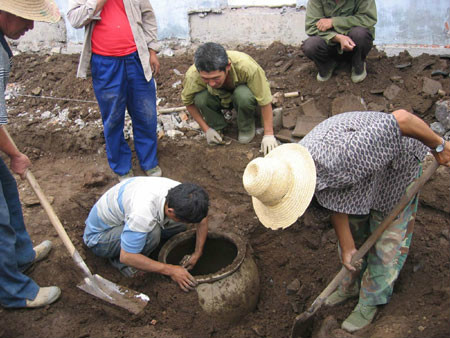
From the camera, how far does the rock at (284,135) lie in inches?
175

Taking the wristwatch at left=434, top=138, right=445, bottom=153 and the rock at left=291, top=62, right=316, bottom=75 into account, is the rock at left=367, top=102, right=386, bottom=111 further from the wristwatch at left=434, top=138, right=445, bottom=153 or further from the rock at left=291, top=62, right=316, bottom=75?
the wristwatch at left=434, top=138, right=445, bottom=153

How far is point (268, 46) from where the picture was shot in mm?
6020

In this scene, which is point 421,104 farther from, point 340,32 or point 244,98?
point 244,98

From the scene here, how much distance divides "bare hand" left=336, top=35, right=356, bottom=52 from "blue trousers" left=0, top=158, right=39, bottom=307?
345cm

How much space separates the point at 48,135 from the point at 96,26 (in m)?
1.95

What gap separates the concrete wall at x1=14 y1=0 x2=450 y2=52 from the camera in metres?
5.02

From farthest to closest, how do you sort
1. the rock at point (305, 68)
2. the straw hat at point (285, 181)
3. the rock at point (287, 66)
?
the rock at point (287, 66), the rock at point (305, 68), the straw hat at point (285, 181)

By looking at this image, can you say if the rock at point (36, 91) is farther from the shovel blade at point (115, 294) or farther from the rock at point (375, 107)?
the rock at point (375, 107)

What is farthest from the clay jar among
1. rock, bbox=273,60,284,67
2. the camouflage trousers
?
rock, bbox=273,60,284,67

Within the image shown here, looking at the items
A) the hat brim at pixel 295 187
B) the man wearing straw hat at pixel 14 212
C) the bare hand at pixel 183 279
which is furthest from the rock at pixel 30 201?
the hat brim at pixel 295 187

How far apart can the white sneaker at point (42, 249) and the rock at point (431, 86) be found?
13.1 ft

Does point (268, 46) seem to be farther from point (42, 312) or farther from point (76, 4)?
point (42, 312)

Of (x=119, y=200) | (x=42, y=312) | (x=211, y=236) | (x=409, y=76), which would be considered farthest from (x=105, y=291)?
(x=409, y=76)

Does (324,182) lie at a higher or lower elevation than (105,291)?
higher
